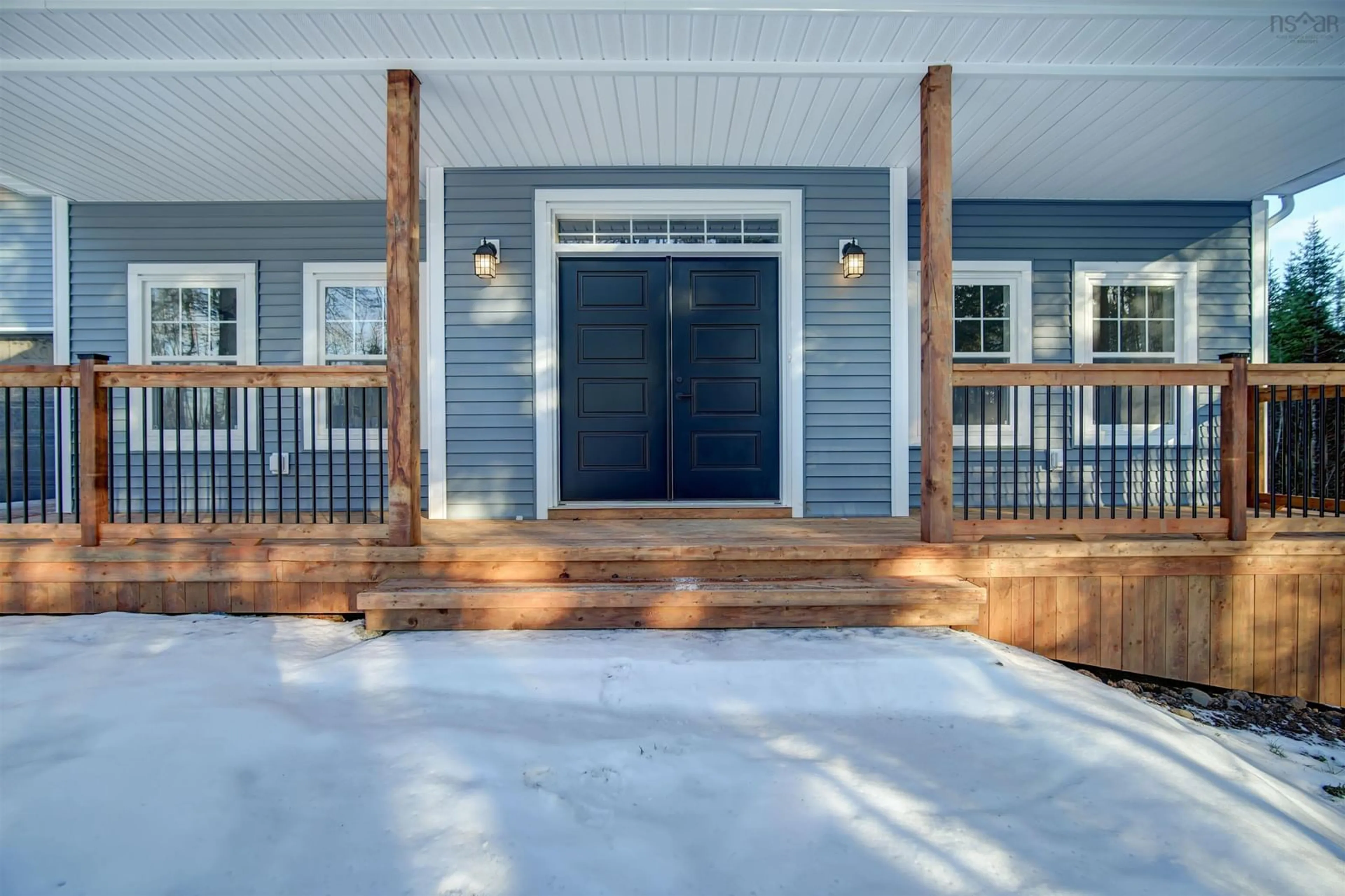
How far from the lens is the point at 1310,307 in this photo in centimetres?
873

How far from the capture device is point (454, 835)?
168cm

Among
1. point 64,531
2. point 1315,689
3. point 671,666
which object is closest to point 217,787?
point 671,666

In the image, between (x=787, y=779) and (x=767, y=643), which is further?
(x=767, y=643)

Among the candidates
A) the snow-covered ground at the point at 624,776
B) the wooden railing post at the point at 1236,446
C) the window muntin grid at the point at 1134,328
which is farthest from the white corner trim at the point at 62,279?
the window muntin grid at the point at 1134,328

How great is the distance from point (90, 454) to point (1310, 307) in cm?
1311

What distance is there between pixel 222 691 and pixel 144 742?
42cm

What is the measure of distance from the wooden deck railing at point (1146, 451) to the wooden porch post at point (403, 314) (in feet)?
9.51

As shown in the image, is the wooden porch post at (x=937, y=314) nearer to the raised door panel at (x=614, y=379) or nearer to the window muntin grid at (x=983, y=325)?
the raised door panel at (x=614, y=379)

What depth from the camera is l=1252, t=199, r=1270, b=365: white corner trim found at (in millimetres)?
5371

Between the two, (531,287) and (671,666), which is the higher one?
(531,287)

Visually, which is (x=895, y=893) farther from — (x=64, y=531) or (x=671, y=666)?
(x=64, y=531)

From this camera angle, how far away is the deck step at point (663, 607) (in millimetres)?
3098

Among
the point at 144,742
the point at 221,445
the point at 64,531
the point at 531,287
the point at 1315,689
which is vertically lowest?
the point at 1315,689

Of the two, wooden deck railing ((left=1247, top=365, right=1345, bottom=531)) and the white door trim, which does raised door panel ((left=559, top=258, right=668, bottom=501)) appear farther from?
wooden deck railing ((left=1247, top=365, right=1345, bottom=531))
